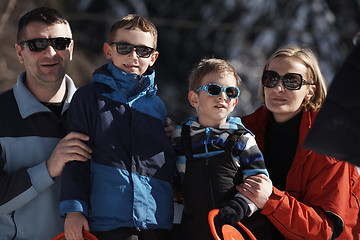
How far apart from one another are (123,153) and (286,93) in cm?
94

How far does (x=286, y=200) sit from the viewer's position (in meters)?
2.41

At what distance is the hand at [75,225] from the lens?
224 centimetres

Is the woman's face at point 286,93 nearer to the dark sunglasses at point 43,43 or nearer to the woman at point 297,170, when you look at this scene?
the woman at point 297,170

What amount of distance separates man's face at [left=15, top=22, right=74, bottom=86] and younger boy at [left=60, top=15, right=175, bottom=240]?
0.44 metres

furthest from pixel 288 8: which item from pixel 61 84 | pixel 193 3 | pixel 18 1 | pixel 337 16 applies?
pixel 61 84

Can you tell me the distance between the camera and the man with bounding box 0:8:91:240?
2570mm

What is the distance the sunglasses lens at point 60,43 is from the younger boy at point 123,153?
1.41 ft

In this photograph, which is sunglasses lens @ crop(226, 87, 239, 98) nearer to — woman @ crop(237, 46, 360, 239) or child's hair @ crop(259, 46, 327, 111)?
woman @ crop(237, 46, 360, 239)

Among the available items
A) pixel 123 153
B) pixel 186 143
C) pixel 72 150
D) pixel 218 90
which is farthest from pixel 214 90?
pixel 72 150

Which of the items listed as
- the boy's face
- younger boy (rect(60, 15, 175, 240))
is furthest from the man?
the boy's face

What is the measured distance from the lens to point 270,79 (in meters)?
2.70

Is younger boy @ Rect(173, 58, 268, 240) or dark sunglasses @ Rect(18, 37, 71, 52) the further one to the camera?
dark sunglasses @ Rect(18, 37, 71, 52)

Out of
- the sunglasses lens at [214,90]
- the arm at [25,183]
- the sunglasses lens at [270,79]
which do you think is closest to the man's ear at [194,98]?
the sunglasses lens at [214,90]

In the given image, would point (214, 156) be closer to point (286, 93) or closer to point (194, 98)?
point (194, 98)
